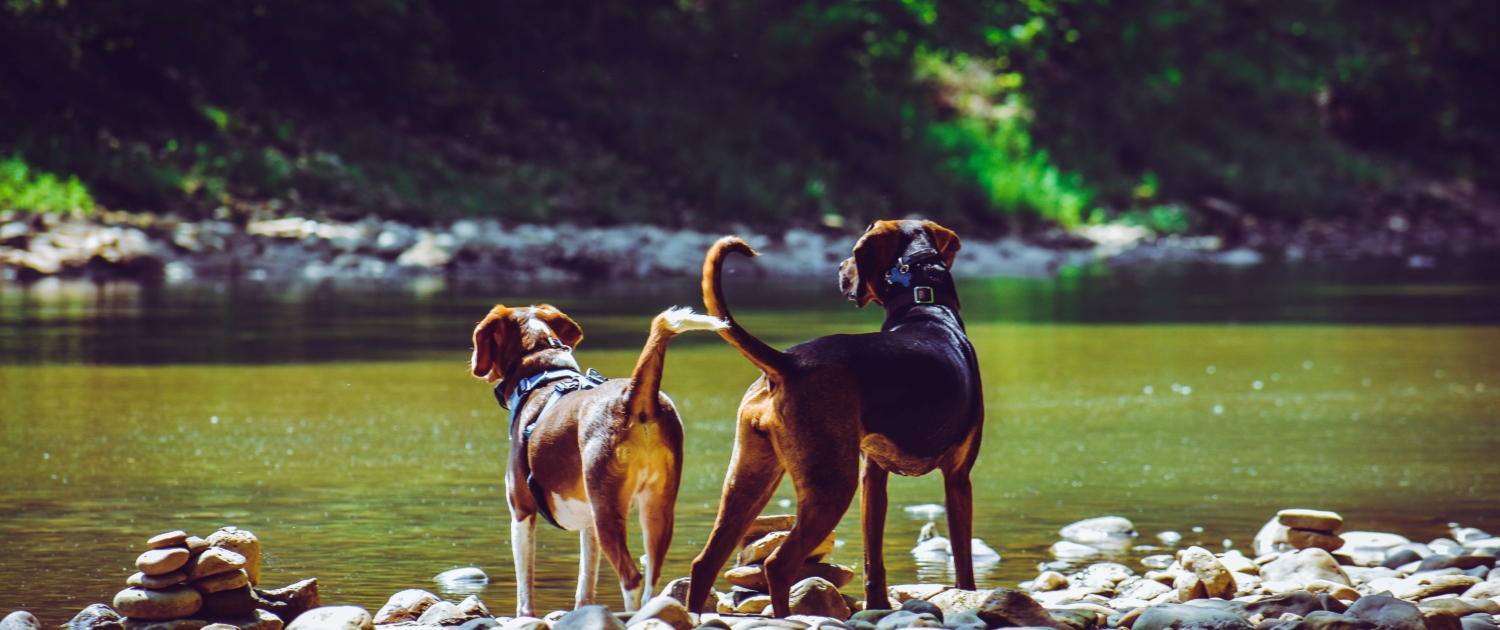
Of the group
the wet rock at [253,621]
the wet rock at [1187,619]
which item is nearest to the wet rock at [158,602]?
the wet rock at [253,621]

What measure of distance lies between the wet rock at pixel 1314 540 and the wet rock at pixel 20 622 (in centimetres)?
491

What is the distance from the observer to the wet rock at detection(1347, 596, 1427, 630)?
501 cm

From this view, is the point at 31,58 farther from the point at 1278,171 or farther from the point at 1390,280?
the point at 1278,171

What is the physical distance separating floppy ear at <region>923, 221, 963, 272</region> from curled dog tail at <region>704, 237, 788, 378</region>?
1070 mm

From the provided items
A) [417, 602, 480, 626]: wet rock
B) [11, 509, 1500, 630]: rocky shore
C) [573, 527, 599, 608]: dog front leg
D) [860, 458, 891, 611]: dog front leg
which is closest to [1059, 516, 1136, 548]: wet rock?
[11, 509, 1500, 630]: rocky shore

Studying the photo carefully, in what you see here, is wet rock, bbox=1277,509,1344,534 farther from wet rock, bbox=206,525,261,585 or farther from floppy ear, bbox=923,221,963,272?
wet rock, bbox=206,525,261,585

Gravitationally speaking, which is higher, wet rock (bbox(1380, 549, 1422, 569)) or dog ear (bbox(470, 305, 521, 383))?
dog ear (bbox(470, 305, 521, 383))

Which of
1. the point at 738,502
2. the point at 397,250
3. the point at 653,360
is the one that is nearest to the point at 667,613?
the point at 738,502

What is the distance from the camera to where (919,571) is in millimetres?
6871

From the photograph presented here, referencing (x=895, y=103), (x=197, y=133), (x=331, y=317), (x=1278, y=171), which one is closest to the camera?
(x=331, y=317)

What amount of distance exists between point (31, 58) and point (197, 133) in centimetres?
310

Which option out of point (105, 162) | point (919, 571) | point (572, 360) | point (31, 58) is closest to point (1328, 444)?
point (919, 571)

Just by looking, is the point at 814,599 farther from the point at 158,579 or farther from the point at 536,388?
the point at 158,579

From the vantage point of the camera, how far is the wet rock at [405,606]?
571cm
